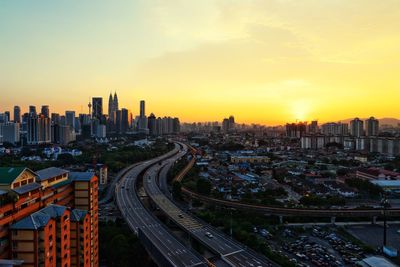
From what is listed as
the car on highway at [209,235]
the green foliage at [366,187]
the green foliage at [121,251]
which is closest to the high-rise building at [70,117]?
the green foliage at [366,187]

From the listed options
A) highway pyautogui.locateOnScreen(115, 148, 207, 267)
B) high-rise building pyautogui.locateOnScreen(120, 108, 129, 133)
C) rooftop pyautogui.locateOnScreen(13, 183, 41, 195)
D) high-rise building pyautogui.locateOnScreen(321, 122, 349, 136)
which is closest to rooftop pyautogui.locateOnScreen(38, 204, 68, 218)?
rooftop pyautogui.locateOnScreen(13, 183, 41, 195)

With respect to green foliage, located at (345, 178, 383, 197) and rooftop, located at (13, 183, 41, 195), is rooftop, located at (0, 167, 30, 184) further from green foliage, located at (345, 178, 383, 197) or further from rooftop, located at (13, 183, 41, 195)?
green foliage, located at (345, 178, 383, 197)

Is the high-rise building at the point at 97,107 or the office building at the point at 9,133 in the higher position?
the high-rise building at the point at 97,107

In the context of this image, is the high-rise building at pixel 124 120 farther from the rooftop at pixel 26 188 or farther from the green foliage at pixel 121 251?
the rooftop at pixel 26 188

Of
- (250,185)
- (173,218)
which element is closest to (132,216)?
(173,218)

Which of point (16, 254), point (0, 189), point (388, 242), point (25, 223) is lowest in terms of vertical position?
point (388, 242)

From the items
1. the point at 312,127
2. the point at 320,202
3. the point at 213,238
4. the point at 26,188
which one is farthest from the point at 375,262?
the point at 312,127

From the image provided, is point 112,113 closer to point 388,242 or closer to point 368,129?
point 368,129
